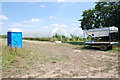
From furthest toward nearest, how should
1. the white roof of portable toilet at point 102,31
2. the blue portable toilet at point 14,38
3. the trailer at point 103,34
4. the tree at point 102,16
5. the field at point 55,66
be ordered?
Result: the tree at point 102,16 < the white roof of portable toilet at point 102,31 < the trailer at point 103,34 < the blue portable toilet at point 14,38 < the field at point 55,66

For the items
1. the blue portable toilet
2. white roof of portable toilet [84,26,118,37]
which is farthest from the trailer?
the blue portable toilet

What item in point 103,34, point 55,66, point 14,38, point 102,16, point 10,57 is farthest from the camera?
point 102,16

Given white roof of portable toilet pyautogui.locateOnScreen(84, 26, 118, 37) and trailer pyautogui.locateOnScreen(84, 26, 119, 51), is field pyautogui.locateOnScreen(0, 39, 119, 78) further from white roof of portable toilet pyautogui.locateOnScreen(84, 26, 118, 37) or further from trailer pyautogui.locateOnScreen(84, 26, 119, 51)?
white roof of portable toilet pyautogui.locateOnScreen(84, 26, 118, 37)

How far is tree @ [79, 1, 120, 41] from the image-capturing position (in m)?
12.8

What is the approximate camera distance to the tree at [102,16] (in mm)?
12816

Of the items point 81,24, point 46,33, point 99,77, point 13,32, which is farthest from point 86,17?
point 46,33

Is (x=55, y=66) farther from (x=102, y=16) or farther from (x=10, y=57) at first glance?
(x=102, y=16)

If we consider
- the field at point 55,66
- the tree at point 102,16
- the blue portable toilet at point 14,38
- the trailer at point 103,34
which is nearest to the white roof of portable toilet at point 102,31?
the trailer at point 103,34

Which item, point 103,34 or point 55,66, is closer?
point 55,66

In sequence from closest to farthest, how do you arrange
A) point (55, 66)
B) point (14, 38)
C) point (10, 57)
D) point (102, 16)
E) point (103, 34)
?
1. point (55, 66)
2. point (10, 57)
3. point (14, 38)
4. point (103, 34)
5. point (102, 16)

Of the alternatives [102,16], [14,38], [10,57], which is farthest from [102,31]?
[10,57]

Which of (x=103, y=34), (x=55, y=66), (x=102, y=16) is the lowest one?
(x=55, y=66)

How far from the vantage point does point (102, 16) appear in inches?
587

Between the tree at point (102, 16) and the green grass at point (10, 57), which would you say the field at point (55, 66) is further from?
the tree at point (102, 16)
